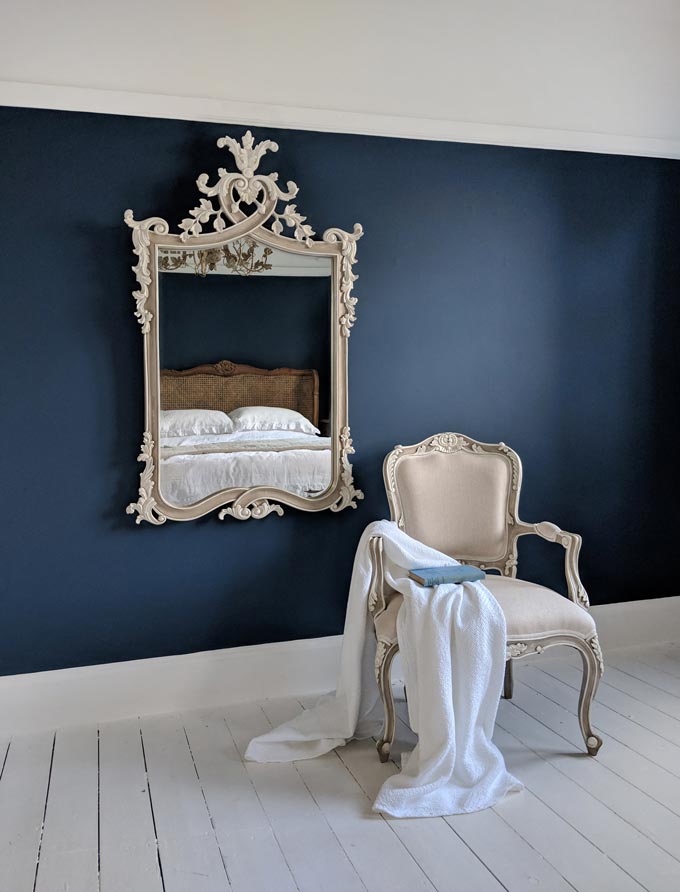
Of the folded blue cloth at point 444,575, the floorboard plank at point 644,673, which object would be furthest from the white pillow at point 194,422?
the floorboard plank at point 644,673

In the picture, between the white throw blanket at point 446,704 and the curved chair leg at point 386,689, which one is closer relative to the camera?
the white throw blanket at point 446,704

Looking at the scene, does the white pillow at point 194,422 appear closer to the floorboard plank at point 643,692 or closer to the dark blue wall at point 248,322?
the dark blue wall at point 248,322

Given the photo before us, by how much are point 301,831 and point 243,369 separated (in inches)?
64.2

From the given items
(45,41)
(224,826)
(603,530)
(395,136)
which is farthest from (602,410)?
(45,41)

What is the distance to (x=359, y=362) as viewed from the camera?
11.2ft

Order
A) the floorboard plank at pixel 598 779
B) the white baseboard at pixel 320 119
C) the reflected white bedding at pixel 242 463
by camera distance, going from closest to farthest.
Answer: the floorboard plank at pixel 598 779 → the white baseboard at pixel 320 119 → the reflected white bedding at pixel 242 463

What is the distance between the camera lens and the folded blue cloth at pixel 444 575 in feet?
8.96

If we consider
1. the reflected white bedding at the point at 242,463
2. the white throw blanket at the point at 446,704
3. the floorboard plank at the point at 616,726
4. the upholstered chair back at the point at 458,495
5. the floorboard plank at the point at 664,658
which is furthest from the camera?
the floorboard plank at the point at 664,658

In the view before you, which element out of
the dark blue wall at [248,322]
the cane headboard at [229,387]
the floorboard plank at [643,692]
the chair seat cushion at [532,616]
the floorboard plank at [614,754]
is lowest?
the floorboard plank at [643,692]

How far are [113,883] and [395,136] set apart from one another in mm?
2794

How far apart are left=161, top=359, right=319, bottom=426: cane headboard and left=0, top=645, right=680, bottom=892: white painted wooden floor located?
119cm

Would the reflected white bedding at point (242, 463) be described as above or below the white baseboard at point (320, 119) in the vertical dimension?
below

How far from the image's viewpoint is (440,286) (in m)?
3.52

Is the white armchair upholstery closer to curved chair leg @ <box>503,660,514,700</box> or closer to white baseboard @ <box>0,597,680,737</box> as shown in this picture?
curved chair leg @ <box>503,660,514,700</box>
